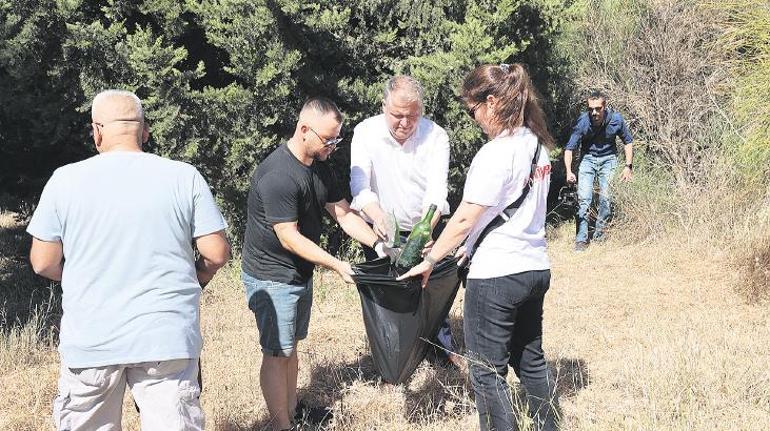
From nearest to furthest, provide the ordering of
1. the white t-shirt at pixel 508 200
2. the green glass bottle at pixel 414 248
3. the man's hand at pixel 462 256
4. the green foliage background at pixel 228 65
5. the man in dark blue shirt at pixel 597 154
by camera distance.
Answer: the white t-shirt at pixel 508 200
the man's hand at pixel 462 256
the green glass bottle at pixel 414 248
the green foliage background at pixel 228 65
the man in dark blue shirt at pixel 597 154

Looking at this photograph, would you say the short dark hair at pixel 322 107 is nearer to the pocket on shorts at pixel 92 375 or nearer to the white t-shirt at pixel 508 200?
the white t-shirt at pixel 508 200

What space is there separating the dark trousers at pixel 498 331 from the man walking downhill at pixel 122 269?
4.04 feet

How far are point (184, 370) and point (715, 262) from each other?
234 inches

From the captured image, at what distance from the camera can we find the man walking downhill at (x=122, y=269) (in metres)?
2.49

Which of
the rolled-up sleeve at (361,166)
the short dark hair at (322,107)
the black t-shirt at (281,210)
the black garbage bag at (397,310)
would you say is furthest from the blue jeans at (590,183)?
the short dark hair at (322,107)

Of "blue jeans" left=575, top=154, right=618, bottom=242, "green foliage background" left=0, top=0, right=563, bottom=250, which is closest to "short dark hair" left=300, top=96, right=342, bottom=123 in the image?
"green foliage background" left=0, top=0, right=563, bottom=250

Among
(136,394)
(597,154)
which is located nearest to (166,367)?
(136,394)

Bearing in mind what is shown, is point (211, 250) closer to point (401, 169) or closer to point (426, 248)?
point (426, 248)

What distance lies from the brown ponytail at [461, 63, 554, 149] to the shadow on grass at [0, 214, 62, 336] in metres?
3.87

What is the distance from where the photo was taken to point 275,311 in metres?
3.43

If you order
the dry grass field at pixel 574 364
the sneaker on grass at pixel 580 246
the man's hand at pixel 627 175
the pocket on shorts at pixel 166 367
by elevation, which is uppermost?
the pocket on shorts at pixel 166 367

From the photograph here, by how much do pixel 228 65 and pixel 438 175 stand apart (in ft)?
13.8

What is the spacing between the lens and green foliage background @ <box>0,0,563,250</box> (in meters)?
6.77

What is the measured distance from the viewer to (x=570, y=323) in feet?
18.5
